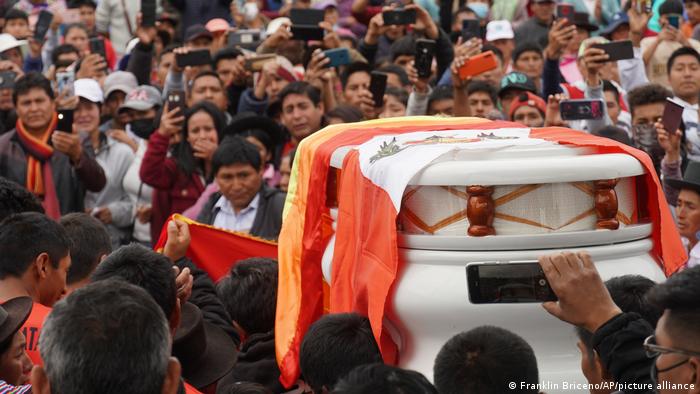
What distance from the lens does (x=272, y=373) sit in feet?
14.1

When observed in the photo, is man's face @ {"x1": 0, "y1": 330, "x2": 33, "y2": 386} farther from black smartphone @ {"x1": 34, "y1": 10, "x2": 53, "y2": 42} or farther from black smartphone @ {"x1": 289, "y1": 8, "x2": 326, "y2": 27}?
black smartphone @ {"x1": 34, "y1": 10, "x2": 53, "y2": 42}

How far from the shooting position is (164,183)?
25.8ft

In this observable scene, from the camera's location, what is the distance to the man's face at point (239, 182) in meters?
6.84

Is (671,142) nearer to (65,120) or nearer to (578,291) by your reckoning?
(578,291)

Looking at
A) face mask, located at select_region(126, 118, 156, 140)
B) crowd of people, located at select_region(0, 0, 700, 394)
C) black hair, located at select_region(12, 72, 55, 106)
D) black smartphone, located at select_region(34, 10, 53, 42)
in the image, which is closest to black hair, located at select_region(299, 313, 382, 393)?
crowd of people, located at select_region(0, 0, 700, 394)

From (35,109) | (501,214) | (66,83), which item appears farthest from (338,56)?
(501,214)

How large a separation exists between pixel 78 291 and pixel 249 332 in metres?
1.93

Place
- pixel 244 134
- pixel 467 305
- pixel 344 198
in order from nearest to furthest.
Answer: pixel 467 305
pixel 344 198
pixel 244 134

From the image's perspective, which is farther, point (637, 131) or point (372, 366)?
point (637, 131)

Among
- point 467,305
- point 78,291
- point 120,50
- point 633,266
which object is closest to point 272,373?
point 467,305

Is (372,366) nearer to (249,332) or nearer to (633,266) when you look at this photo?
(633,266)

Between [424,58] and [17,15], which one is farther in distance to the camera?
[17,15]

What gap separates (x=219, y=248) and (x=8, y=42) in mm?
6248

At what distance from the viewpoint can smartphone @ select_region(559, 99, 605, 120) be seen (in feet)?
22.7
